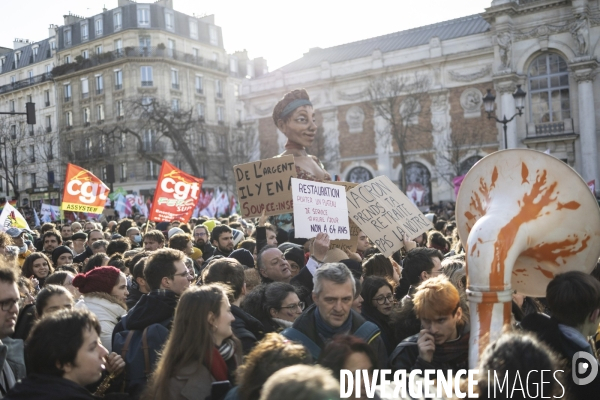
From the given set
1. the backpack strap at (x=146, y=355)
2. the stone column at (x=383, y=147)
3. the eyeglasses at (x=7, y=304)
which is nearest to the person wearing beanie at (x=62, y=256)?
the eyeglasses at (x=7, y=304)

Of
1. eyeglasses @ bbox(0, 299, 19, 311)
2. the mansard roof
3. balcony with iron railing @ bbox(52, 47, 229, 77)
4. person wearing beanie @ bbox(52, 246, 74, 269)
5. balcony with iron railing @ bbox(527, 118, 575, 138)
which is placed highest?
balcony with iron railing @ bbox(52, 47, 229, 77)

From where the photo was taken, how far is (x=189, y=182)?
11680 millimetres

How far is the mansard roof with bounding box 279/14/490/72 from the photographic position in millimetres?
38250

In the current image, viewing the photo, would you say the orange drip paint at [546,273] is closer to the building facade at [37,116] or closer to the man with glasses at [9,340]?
the man with glasses at [9,340]

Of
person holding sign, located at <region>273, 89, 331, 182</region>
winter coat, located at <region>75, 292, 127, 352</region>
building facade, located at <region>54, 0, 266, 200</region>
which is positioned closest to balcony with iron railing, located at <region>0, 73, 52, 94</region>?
building facade, located at <region>54, 0, 266, 200</region>

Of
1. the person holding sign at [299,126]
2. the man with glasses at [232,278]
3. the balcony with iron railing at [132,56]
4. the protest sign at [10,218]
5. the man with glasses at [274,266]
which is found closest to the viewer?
the man with glasses at [232,278]

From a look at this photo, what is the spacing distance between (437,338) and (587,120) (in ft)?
101

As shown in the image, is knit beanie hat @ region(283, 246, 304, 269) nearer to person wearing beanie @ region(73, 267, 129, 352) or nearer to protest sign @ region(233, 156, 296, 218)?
protest sign @ region(233, 156, 296, 218)

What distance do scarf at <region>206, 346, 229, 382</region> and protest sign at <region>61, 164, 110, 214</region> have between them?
10.2 meters

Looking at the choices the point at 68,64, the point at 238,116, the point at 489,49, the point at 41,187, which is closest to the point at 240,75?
the point at 238,116

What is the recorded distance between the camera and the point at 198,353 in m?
2.99

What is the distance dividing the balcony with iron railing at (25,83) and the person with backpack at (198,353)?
181 ft

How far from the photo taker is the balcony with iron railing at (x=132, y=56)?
47.6 meters

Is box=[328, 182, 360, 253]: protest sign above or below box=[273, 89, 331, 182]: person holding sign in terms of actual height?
below
